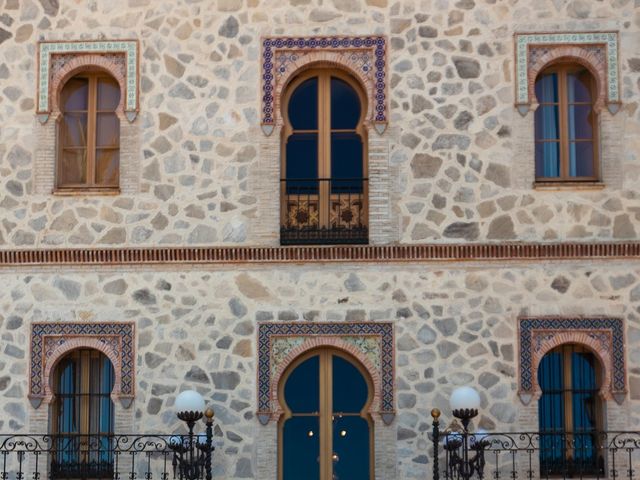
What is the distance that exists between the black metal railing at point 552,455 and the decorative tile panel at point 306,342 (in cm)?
121

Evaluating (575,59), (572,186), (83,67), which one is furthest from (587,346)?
(83,67)

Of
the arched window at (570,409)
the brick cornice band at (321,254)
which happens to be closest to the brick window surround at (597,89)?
the brick cornice band at (321,254)

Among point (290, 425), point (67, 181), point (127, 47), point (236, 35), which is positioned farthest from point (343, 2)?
point (290, 425)

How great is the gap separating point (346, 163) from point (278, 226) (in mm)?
1222

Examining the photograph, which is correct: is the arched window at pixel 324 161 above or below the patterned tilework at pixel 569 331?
above

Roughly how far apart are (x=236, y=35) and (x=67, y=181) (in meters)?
2.83

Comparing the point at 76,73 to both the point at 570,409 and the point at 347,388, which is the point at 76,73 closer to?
the point at 347,388

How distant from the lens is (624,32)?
1864 cm

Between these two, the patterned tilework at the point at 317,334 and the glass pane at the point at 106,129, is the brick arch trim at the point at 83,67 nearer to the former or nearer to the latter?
the glass pane at the point at 106,129

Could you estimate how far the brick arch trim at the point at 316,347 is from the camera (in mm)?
18172

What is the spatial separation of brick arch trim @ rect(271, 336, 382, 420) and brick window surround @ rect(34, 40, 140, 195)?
286cm

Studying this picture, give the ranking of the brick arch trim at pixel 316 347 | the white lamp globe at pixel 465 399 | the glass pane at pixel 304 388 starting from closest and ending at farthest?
the white lamp globe at pixel 465 399 → the brick arch trim at pixel 316 347 → the glass pane at pixel 304 388

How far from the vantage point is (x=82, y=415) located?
61.1 ft

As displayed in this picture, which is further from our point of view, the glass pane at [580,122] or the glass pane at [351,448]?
the glass pane at [580,122]
